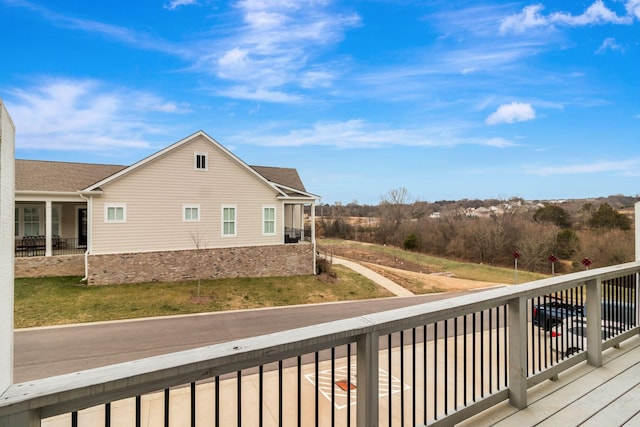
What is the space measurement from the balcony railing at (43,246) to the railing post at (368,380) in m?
17.3

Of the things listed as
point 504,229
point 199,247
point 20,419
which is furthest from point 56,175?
point 504,229

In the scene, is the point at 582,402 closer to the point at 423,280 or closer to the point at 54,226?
the point at 423,280

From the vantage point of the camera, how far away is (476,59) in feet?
59.5

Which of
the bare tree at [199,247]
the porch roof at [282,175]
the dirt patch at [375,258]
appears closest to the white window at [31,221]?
the bare tree at [199,247]

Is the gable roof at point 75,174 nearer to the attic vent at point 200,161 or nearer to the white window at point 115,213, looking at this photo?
the attic vent at point 200,161

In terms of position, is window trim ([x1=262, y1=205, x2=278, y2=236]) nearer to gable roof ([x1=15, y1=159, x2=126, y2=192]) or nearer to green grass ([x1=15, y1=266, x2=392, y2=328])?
green grass ([x1=15, y1=266, x2=392, y2=328])

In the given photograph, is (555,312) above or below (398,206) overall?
below

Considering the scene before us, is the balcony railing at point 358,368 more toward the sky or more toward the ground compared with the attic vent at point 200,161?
more toward the ground

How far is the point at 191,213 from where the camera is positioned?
599 inches

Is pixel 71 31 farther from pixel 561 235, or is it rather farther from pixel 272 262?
pixel 561 235

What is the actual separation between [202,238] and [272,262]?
3479mm

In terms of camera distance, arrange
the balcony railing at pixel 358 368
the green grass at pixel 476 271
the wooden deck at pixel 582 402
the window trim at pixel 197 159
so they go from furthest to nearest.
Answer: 1. the green grass at pixel 476 271
2. the window trim at pixel 197 159
3. the wooden deck at pixel 582 402
4. the balcony railing at pixel 358 368

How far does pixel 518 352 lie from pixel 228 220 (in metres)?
14.6

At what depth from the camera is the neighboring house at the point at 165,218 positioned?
13.8 m
